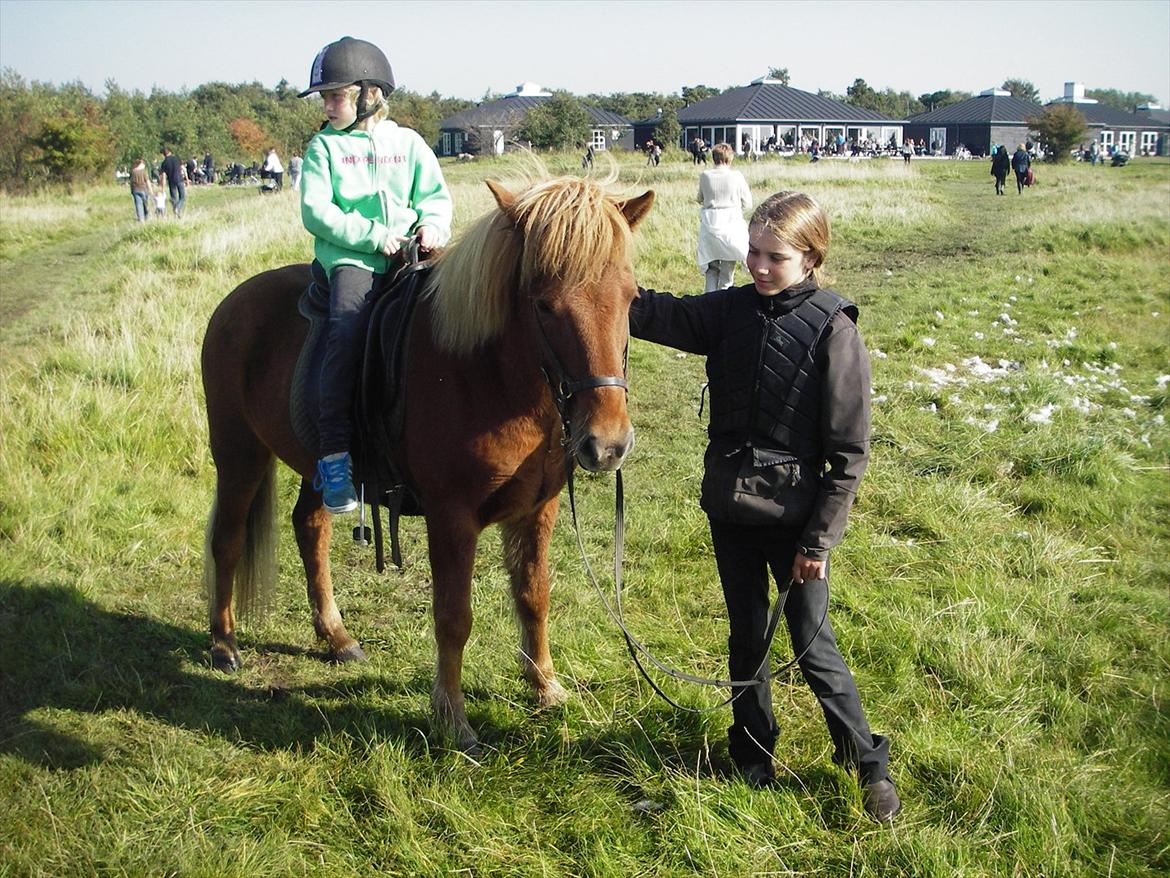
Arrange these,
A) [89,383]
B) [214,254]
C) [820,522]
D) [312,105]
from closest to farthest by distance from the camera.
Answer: [820,522], [89,383], [214,254], [312,105]

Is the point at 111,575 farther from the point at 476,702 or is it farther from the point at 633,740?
the point at 633,740

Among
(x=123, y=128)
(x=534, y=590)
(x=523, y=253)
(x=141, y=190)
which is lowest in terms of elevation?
(x=534, y=590)

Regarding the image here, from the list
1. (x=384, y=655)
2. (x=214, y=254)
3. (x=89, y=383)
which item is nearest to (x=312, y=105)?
(x=214, y=254)

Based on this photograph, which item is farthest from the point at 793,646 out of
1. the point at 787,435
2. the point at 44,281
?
the point at 44,281

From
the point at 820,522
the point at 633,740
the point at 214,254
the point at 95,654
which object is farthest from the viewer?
the point at 214,254

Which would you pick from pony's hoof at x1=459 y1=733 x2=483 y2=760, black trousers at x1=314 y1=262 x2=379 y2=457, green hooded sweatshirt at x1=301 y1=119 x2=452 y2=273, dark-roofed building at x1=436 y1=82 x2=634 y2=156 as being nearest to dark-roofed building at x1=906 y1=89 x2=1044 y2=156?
dark-roofed building at x1=436 y1=82 x2=634 y2=156

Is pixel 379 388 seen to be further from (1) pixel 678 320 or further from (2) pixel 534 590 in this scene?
(1) pixel 678 320

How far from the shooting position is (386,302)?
153 inches

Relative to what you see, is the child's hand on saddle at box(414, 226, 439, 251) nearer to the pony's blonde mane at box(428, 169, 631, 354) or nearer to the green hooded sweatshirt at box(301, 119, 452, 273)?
the green hooded sweatshirt at box(301, 119, 452, 273)

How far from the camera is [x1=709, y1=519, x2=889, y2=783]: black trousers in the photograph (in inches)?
123

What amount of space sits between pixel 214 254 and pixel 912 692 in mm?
12828

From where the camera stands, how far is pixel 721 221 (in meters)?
10.9

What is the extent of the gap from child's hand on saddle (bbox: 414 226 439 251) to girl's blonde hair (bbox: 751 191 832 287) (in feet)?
5.41

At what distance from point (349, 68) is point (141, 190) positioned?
2320 cm
